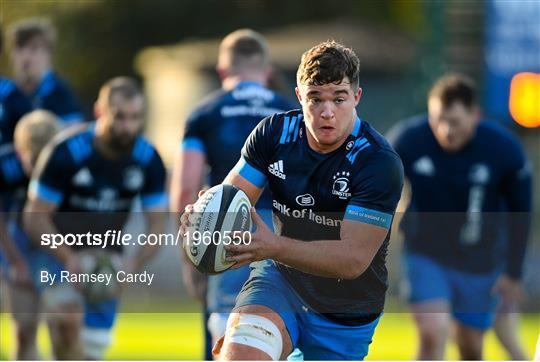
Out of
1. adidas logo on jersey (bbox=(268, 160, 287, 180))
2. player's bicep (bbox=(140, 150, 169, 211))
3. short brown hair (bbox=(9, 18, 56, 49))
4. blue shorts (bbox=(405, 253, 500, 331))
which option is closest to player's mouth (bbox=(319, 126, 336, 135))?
adidas logo on jersey (bbox=(268, 160, 287, 180))

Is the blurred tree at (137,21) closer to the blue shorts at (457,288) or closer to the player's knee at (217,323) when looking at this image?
the blue shorts at (457,288)

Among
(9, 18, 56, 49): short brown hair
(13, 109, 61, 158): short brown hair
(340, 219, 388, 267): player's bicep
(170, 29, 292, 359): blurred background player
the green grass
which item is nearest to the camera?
(340, 219, 388, 267): player's bicep

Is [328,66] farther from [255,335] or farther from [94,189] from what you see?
[94,189]

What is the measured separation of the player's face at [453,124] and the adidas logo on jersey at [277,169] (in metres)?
3.27

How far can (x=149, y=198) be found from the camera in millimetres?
9508

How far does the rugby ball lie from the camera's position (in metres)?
6.11

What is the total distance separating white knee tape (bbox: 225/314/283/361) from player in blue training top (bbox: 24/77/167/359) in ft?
9.62

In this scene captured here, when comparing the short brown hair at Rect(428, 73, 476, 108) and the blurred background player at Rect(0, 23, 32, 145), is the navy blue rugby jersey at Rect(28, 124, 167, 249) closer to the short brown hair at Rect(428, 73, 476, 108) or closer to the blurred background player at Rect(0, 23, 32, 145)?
the blurred background player at Rect(0, 23, 32, 145)

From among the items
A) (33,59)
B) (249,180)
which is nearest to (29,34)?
(33,59)

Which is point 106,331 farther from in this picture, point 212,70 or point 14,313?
point 212,70

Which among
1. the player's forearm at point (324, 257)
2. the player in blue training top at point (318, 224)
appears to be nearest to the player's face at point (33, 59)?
the player in blue training top at point (318, 224)

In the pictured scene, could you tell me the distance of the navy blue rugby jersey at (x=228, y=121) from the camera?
336 inches

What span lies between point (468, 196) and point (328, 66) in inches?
151

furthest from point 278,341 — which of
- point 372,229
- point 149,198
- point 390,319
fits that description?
point 390,319
